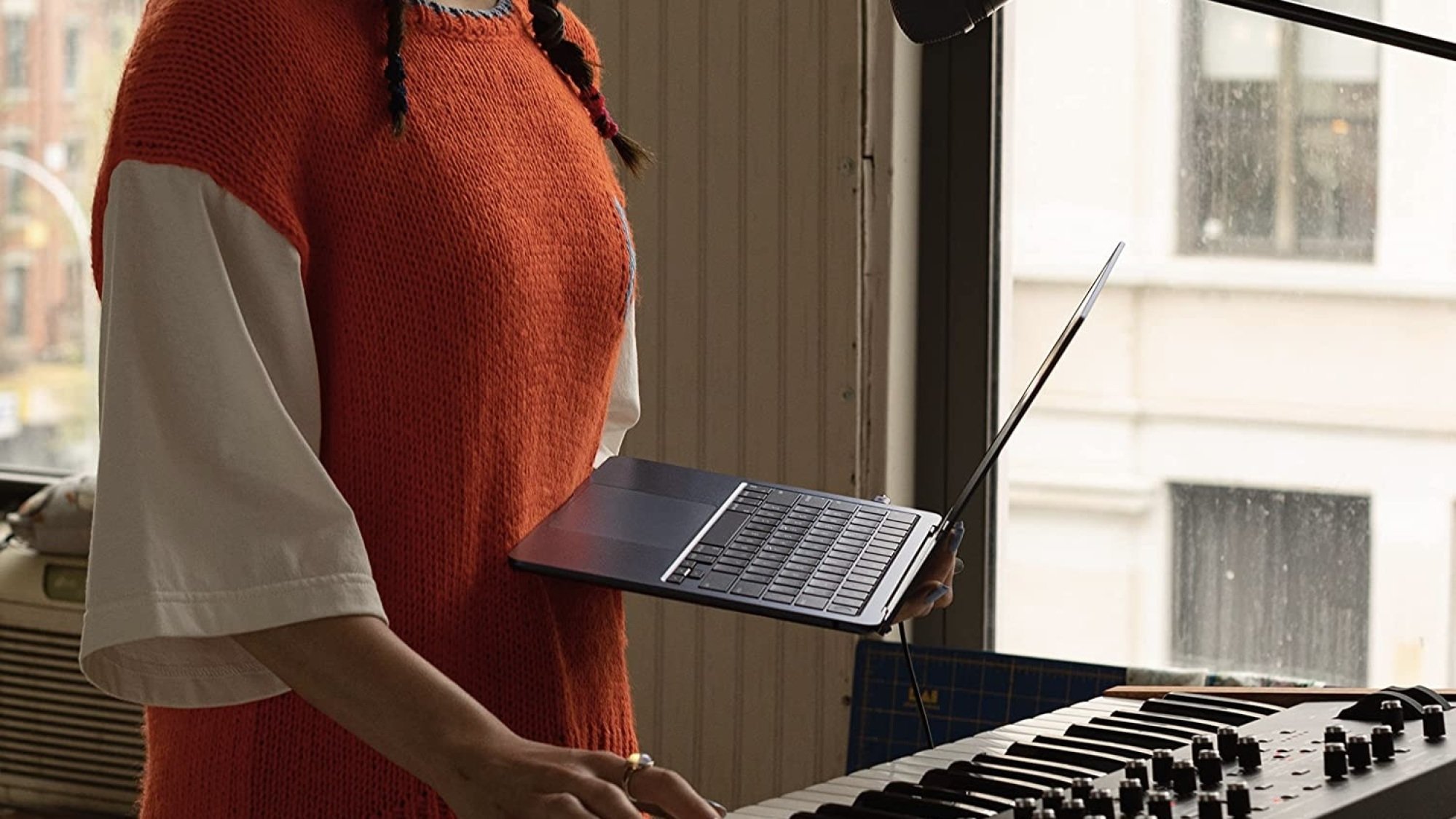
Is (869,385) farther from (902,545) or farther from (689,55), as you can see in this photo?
(902,545)

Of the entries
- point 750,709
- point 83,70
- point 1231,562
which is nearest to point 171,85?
point 750,709

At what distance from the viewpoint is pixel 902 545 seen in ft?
3.74

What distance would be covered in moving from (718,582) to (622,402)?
356 millimetres

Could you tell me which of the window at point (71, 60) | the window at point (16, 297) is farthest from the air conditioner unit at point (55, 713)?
the window at point (71, 60)

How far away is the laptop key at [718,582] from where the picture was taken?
101 cm

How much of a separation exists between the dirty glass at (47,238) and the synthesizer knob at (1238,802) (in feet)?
8.24

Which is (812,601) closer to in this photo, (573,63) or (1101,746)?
(1101,746)

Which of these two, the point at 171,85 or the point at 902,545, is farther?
the point at 902,545

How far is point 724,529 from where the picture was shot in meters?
1.10

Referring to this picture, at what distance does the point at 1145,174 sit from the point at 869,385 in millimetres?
419

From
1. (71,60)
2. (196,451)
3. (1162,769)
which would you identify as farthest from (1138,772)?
(71,60)

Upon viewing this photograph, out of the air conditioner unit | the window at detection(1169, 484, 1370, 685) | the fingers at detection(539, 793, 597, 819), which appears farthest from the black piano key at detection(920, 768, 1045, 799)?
the air conditioner unit

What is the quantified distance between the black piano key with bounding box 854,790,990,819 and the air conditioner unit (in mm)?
1767

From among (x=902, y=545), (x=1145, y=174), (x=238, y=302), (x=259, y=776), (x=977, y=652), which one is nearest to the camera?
(x=238, y=302)
